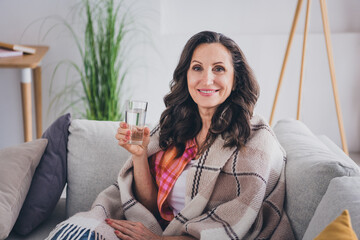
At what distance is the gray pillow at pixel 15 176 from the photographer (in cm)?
160

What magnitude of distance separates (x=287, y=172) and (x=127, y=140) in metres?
0.60

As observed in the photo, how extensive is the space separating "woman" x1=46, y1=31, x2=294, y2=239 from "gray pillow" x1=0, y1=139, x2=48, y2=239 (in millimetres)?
313

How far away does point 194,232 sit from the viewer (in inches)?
Result: 58.7

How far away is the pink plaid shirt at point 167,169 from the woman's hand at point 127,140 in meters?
0.10

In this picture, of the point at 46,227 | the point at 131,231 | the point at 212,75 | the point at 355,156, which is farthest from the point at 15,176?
the point at 355,156

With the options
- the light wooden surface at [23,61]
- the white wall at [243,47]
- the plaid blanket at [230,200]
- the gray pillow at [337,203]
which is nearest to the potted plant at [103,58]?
the white wall at [243,47]

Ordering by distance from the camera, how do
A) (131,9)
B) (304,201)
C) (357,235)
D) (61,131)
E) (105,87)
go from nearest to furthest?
(357,235) < (304,201) < (61,131) < (105,87) < (131,9)

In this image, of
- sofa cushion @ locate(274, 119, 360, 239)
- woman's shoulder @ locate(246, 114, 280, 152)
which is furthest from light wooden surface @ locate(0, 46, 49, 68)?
sofa cushion @ locate(274, 119, 360, 239)

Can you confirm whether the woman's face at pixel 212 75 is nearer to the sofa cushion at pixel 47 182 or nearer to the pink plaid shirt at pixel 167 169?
the pink plaid shirt at pixel 167 169

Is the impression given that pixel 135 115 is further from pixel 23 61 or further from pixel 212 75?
pixel 23 61

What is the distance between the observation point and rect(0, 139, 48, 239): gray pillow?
1.60 meters

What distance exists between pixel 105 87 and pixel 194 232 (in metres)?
1.79

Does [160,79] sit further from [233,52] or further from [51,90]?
[233,52]

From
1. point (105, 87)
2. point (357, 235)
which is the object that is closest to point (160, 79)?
point (105, 87)
